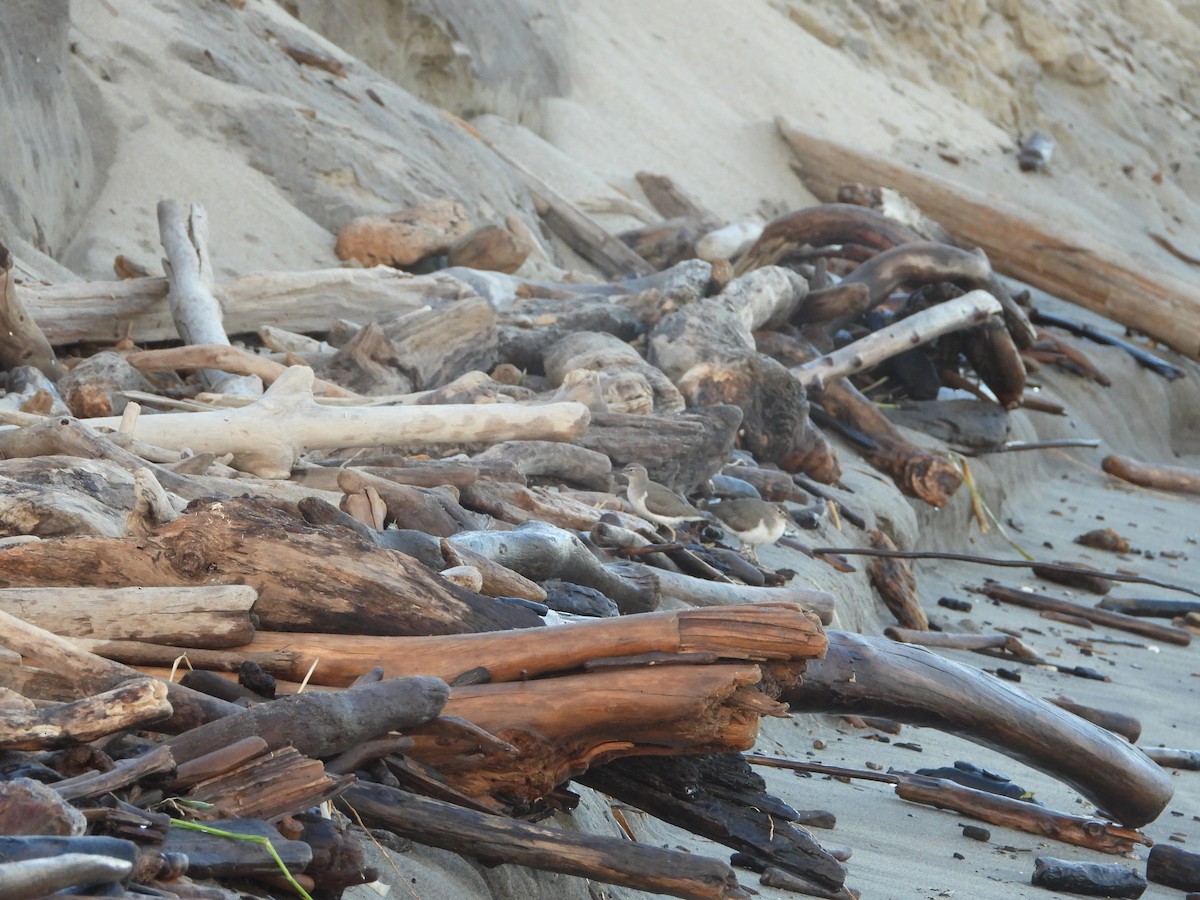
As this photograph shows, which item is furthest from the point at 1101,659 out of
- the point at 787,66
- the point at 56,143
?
the point at 787,66

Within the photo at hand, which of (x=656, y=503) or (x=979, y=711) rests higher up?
(x=979, y=711)

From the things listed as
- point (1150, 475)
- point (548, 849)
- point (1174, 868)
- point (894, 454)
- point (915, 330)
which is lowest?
point (1150, 475)

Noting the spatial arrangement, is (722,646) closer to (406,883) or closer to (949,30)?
(406,883)

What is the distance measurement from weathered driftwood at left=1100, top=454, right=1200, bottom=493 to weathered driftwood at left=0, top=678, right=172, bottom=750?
11847mm

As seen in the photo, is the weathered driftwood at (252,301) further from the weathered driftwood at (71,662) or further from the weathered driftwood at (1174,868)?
the weathered driftwood at (1174,868)

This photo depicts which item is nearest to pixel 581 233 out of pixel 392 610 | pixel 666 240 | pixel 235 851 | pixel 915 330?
pixel 666 240

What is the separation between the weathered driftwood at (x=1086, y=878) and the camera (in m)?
3.67

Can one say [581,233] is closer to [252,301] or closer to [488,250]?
[488,250]

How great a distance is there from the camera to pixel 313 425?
5.15m

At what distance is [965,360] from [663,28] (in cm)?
992

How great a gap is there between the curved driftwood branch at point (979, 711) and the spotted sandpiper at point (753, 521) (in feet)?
6.73

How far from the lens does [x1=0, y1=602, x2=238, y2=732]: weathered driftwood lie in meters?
2.34

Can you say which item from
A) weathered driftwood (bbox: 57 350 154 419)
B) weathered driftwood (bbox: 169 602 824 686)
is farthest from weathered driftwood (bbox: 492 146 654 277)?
weathered driftwood (bbox: 169 602 824 686)

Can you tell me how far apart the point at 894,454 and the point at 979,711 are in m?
5.83
